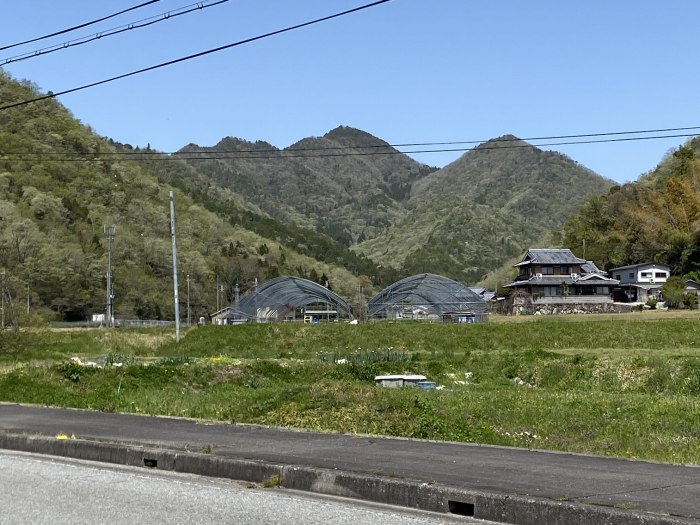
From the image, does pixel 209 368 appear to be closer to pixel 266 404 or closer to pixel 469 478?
pixel 266 404

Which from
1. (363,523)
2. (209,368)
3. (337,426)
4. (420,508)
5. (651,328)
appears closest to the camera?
(363,523)

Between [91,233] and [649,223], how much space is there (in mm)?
64242

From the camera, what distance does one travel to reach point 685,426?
42.1ft

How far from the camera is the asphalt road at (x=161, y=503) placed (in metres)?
6.85

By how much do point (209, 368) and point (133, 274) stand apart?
8395 centimetres

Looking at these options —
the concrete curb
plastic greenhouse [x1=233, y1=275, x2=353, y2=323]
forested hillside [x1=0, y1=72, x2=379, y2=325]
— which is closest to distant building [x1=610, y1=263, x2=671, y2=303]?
plastic greenhouse [x1=233, y1=275, x2=353, y2=323]

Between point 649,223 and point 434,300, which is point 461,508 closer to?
point 434,300

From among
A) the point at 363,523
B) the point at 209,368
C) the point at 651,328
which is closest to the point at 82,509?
the point at 363,523

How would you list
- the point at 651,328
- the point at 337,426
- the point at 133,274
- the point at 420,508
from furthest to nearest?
the point at 133,274
the point at 651,328
the point at 337,426
the point at 420,508

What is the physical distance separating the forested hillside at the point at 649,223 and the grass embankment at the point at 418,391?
50286 mm

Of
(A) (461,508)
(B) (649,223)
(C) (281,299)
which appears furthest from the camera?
(B) (649,223)

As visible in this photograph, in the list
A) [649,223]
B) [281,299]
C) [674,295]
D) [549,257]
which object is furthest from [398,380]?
[649,223]

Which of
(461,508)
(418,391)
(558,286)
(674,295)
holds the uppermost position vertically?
(558,286)

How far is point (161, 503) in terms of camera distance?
7.51 metres
